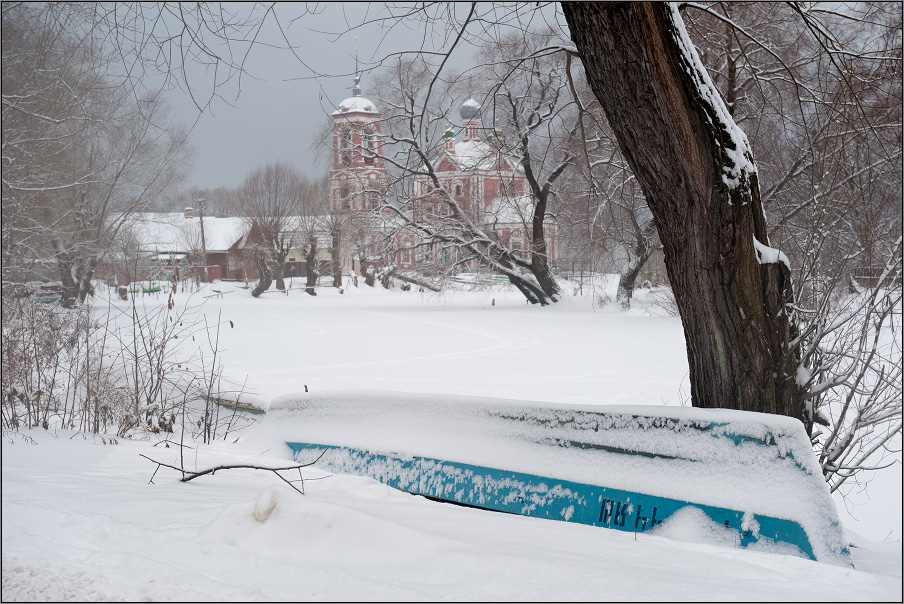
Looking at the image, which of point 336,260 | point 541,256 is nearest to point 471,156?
point 541,256

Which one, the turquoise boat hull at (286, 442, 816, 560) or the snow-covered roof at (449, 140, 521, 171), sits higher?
the snow-covered roof at (449, 140, 521, 171)

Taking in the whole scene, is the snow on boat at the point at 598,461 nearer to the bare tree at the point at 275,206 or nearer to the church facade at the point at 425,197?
the church facade at the point at 425,197

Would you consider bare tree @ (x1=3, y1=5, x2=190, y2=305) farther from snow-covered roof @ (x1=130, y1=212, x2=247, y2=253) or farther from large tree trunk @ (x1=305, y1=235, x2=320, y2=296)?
snow-covered roof @ (x1=130, y1=212, x2=247, y2=253)

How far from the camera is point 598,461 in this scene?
10.2 feet

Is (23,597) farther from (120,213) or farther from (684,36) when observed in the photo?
(120,213)

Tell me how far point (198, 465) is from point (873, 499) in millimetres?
4212

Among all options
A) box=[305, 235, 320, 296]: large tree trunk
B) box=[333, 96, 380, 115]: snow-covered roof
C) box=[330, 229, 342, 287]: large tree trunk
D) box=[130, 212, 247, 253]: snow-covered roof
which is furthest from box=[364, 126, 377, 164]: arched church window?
box=[130, 212, 247, 253]: snow-covered roof

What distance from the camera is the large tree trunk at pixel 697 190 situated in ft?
9.77

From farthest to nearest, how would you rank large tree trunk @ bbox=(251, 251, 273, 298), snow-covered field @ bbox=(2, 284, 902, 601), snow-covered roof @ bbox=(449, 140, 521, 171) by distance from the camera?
1. large tree trunk @ bbox=(251, 251, 273, 298)
2. snow-covered roof @ bbox=(449, 140, 521, 171)
3. snow-covered field @ bbox=(2, 284, 902, 601)

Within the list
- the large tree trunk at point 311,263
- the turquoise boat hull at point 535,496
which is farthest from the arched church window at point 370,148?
the turquoise boat hull at point 535,496

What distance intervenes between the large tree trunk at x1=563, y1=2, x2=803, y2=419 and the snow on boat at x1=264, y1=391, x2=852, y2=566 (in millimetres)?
493

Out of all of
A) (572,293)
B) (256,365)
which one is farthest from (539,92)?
(256,365)

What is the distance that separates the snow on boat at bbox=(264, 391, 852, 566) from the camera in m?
2.65

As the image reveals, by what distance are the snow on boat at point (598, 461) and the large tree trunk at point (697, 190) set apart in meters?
0.49
